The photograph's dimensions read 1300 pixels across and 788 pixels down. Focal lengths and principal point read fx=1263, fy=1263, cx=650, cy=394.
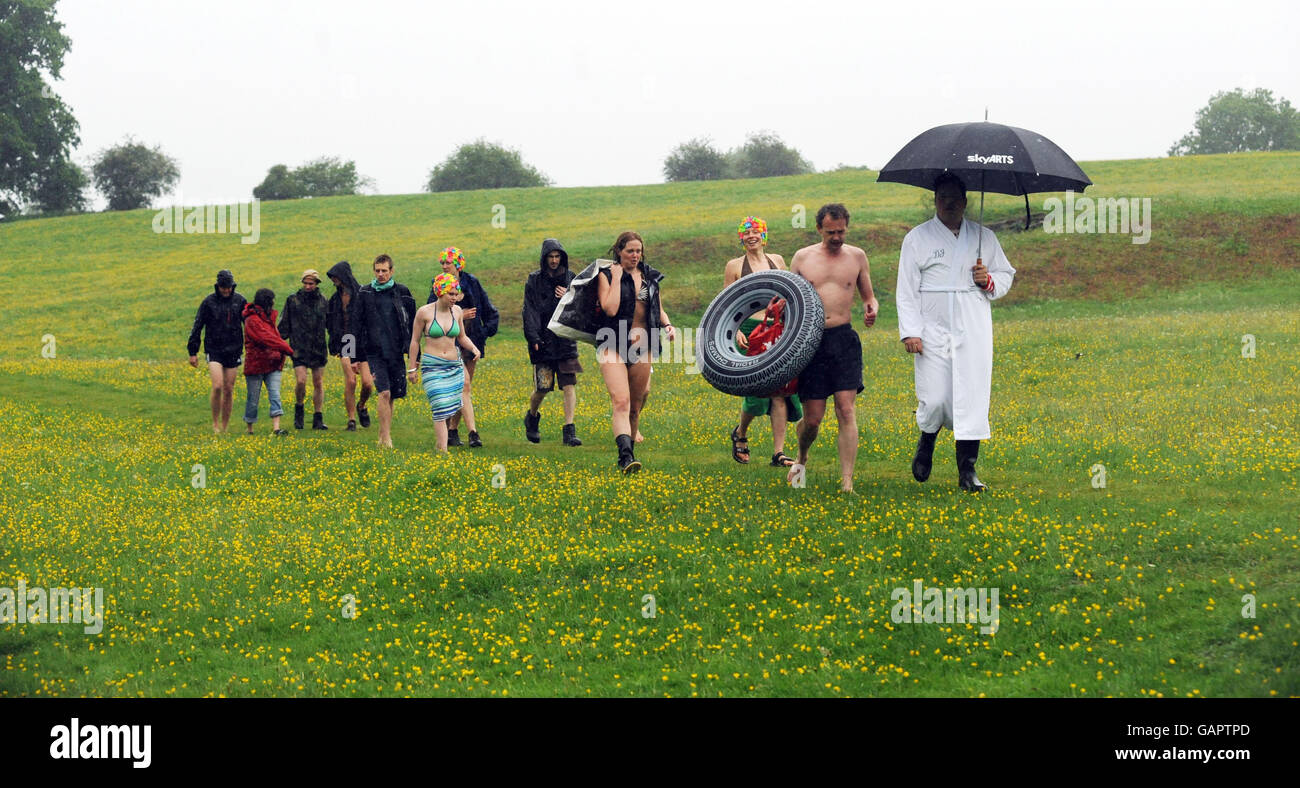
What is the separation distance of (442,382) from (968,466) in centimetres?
646

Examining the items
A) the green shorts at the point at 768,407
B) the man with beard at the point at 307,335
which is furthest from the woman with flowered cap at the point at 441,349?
the man with beard at the point at 307,335

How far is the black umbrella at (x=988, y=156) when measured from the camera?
10.5 m

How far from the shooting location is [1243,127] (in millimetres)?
119938

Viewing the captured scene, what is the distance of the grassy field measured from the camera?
8.03m

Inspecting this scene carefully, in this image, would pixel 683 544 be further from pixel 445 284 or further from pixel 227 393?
pixel 227 393

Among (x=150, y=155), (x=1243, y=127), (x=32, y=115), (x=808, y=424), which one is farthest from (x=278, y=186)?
(x=808, y=424)

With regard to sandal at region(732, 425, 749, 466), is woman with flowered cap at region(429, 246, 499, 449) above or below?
above

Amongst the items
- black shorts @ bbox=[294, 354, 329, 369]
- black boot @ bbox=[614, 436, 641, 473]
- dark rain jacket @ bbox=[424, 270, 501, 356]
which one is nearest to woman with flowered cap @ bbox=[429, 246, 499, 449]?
dark rain jacket @ bbox=[424, 270, 501, 356]

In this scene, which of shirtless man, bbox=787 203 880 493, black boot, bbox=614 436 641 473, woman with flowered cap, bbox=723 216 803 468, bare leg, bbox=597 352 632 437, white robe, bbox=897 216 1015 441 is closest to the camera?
white robe, bbox=897 216 1015 441

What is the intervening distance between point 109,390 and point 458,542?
54.9ft

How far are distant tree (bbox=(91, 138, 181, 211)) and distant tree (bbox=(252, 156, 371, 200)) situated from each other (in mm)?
13468

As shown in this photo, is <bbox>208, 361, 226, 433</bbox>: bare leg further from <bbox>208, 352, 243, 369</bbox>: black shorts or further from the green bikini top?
the green bikini top
